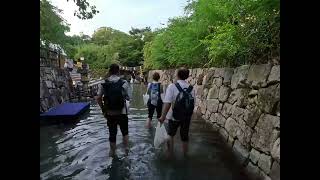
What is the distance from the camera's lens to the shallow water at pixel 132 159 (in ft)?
21.0

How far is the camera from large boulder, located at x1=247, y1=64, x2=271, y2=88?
6.81m

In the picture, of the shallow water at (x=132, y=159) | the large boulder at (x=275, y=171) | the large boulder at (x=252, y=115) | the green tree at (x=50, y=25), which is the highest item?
the green tree at (x=50, y=25)

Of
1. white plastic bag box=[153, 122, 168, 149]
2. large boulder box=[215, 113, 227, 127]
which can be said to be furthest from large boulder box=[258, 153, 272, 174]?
large boulder box=[215, 113, 227, 127]

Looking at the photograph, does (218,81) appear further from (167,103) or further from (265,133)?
(265,133)

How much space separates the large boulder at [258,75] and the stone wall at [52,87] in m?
8.70

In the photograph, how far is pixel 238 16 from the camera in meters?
9.30

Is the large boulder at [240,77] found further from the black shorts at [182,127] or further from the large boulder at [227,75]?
the black shorts at [182,127]

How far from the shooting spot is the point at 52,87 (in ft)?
56.7

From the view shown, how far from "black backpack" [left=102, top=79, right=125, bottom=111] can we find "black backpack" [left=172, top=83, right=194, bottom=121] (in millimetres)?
1028

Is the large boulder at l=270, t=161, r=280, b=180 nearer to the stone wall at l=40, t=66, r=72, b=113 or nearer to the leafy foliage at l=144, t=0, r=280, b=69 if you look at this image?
the leafy foliage at l=144, t=0, r=280, b=69

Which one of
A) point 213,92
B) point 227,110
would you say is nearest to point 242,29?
point 227,110

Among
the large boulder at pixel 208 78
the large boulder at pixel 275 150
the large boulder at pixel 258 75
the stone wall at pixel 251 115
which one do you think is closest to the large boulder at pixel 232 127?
the stone wall at pixel 251 115

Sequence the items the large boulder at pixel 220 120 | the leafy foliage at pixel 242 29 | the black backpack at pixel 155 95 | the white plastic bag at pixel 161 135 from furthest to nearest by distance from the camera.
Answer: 1. the large boulder at pixel 220 120
2. the black backpack at pixel 155 95
3. the leafy foliage at pixel 242 29
4. the white plastic bag at pixel 161 135
